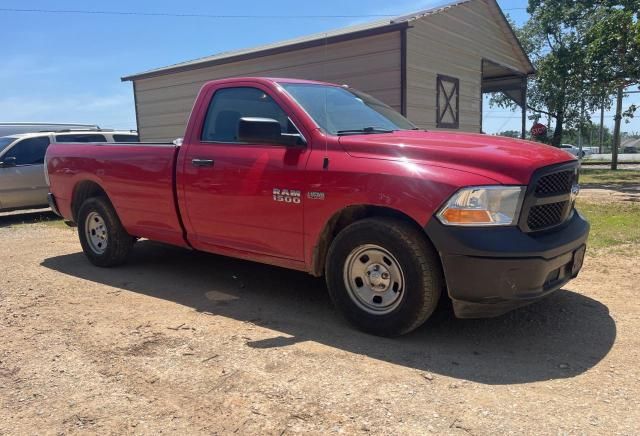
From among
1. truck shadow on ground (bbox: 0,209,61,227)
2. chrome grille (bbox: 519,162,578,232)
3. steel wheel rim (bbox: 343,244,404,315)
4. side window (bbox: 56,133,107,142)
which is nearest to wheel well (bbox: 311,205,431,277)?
steel wheel rim (bbox: 343,244,404,315)

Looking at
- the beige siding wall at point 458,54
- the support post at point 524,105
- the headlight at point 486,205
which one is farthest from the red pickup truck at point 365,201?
the support post at point 524,105

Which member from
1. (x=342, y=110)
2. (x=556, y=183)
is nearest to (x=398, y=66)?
(x=342, y=110)

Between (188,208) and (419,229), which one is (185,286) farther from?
(419,229)

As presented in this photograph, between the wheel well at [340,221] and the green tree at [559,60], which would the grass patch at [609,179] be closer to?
the green tree at [559,60]

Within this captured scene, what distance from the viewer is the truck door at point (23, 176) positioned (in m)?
10.6

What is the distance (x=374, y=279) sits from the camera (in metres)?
3.89

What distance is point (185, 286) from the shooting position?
552 centimetres

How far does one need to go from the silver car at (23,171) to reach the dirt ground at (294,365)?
607 cm

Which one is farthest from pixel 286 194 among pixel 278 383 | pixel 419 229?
pixel 278 383

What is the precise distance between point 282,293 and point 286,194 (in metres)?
1.31

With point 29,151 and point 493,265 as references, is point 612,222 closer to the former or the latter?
point 493,265

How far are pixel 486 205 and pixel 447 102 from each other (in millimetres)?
10167

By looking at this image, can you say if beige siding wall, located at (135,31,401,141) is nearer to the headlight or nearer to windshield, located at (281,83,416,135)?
windshield, located at (281,83,416,135)

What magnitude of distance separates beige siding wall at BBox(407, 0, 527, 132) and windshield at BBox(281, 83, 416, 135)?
20.7ft
